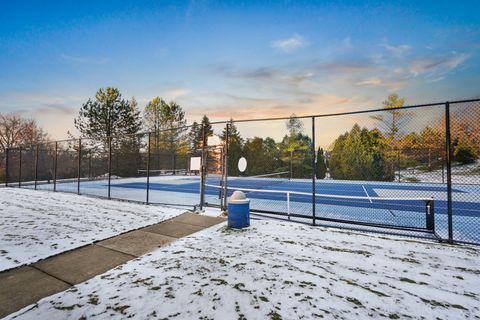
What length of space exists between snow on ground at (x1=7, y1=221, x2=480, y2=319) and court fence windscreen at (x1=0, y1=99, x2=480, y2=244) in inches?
66.9

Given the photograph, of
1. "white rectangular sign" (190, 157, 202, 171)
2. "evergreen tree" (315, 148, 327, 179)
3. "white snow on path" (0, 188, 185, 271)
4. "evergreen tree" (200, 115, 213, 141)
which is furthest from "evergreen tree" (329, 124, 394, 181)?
"white snow on path" (0, 188, 185, 271)

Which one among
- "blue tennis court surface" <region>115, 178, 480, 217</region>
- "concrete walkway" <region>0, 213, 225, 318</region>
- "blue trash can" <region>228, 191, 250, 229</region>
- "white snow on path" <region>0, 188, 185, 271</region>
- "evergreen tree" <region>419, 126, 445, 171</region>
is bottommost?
"blue tennis court surface" <region>115, 178, 480, 217</region>

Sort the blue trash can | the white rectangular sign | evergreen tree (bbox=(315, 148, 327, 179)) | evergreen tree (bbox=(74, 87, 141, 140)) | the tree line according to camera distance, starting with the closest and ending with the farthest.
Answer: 1. the blue trash can
2. the white rectangular sign
3. the tree line
4. evergreen tree (bbox=(315, 148, 327, 179))
5. evergreen tree (bbox=(74, 87, 141, 140))

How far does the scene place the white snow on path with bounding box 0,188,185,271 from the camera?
15.5ft

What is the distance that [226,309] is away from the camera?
276 cm

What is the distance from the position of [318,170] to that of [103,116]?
1343 inches

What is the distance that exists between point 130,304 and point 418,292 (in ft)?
12.8

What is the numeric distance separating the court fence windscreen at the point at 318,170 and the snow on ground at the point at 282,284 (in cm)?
170

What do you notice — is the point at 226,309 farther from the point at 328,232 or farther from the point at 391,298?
the point at 328,232

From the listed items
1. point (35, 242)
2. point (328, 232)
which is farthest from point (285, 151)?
point (35, 242)

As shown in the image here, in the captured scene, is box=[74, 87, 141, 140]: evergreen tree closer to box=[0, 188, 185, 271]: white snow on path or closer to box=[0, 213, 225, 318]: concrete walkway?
box=[0, 188, 185, 271]: white snow on path

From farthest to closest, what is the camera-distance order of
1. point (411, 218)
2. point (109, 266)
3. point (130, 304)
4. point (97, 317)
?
point (411, 218) → point (109, 266) → point (130, 304) → point (97, 317)

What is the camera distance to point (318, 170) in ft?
109

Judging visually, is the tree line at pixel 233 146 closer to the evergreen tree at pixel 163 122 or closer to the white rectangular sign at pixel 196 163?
the evergreen tree at pixel 163 122
